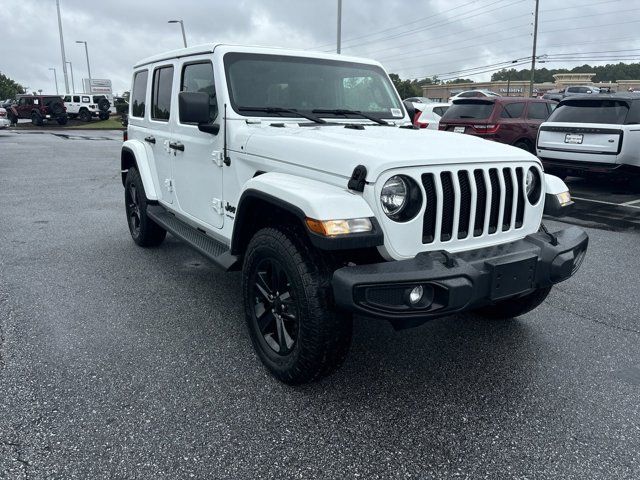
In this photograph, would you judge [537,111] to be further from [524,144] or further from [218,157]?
[218,157]

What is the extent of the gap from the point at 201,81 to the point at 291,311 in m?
2.06

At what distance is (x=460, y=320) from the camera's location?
4.07 meters

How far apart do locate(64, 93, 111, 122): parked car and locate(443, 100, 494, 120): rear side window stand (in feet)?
104

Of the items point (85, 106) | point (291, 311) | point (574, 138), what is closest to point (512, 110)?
point (574, 138)

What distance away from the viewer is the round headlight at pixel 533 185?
10.8ft

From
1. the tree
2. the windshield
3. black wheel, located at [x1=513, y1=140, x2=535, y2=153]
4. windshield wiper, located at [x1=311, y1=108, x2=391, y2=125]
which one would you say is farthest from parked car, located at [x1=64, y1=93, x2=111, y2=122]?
the tree

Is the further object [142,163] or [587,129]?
[587,129]

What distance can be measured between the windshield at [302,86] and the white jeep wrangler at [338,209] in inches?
0.4

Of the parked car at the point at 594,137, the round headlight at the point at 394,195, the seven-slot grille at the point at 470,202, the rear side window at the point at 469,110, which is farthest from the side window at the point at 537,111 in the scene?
the round headlight at the point at 394,195

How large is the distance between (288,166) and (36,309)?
248 centimetres

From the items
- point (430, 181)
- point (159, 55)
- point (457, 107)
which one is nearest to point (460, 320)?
point (430, 181)

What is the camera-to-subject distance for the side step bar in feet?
11.7

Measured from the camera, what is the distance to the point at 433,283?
2.47 meters

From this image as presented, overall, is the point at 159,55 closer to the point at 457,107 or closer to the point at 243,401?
the point at 243,401
